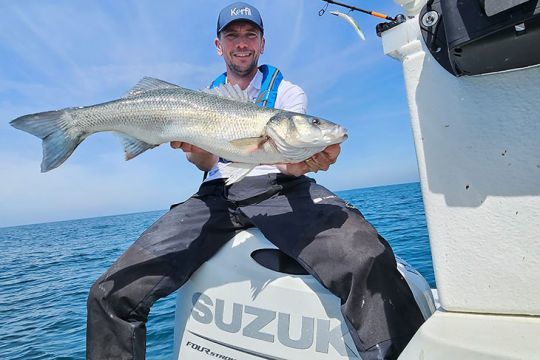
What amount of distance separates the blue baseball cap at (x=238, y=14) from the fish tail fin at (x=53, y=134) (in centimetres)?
207

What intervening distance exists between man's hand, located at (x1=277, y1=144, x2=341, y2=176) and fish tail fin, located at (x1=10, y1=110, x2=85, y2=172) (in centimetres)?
178

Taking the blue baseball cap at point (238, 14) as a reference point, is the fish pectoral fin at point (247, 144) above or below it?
below

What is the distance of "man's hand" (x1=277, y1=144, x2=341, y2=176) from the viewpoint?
9.28 ft

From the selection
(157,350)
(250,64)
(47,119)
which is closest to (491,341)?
(47,119)

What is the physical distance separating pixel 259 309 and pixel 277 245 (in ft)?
1.58

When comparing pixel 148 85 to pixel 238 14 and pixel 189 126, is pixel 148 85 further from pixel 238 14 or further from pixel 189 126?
pixel 238 14

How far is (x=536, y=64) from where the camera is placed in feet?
4.76

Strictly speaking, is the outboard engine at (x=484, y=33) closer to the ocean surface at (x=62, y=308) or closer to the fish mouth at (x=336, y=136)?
the fish mouth at (x=336, y=136)

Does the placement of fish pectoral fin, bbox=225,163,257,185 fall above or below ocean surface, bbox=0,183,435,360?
above

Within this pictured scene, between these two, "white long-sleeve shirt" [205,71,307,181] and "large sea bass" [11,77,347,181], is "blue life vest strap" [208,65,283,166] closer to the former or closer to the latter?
"white long-sleeve shirt" [205,71,307,181]

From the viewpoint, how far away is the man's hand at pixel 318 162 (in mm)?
2829

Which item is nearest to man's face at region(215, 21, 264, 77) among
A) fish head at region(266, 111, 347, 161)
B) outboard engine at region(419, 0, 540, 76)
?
fish head at region(266, 111, 347, 161)

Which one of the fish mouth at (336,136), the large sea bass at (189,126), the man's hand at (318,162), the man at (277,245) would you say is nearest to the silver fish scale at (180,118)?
the large sea bass at (189,126)

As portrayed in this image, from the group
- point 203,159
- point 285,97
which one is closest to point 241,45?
point 285,97
